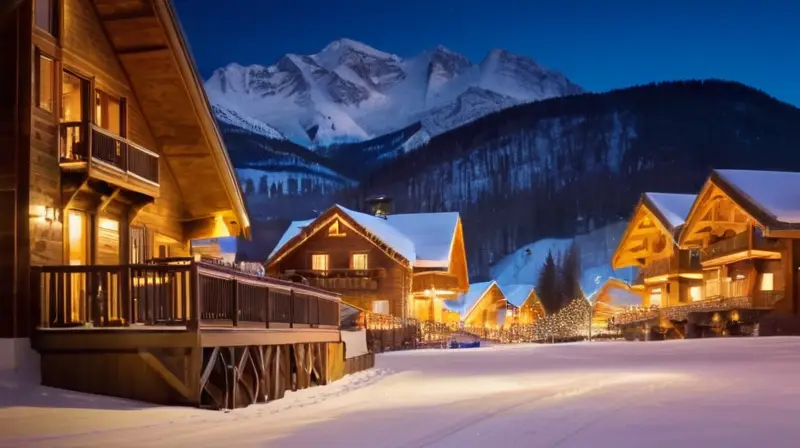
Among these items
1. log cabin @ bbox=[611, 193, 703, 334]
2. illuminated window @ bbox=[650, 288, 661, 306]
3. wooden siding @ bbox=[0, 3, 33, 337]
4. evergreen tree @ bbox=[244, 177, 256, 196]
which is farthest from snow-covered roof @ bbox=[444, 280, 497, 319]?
evergreen tree @ bbox=[244, 177, 256, 196]

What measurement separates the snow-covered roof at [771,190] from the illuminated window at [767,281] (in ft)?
18.6

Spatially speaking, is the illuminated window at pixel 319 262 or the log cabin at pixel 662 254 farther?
the log cabin at pixel 662 254

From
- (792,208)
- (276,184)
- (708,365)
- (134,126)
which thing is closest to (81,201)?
(134,126)

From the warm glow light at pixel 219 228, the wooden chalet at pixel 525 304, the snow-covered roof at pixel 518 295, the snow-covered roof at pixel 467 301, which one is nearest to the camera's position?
the warm glow light at pixel 219 228

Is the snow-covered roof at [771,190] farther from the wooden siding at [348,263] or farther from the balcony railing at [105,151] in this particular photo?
the balcony railing at [105,151]

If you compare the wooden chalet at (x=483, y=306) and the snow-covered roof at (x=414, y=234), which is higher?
the snow-covered roof at (x=414, y=234)

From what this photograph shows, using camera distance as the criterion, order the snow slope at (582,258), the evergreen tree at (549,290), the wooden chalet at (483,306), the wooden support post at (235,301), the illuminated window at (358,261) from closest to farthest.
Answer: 1. the wooden support post at (235,301)
2. the illuminated window at (358,261)
3. the wooden chalet at (483,306)
4. the evergreen tree at (549,290)
5. the snow slope at (582,258)

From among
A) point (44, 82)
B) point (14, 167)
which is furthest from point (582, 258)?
point (14, 167)

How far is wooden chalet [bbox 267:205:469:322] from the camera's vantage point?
5616 centimetres

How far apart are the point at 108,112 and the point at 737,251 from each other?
131 feet

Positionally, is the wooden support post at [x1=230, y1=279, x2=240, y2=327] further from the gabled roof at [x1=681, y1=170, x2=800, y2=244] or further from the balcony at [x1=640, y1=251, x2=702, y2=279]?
the balcony at [x1=640, y1=251, x2=702, y2=279]

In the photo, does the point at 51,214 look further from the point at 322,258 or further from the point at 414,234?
the point at 414,234

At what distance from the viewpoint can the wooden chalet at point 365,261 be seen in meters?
56.2

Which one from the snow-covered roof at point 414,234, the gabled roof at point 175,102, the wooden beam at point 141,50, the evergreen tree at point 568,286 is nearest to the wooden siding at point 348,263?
the snow-covered roof at point 414,234
